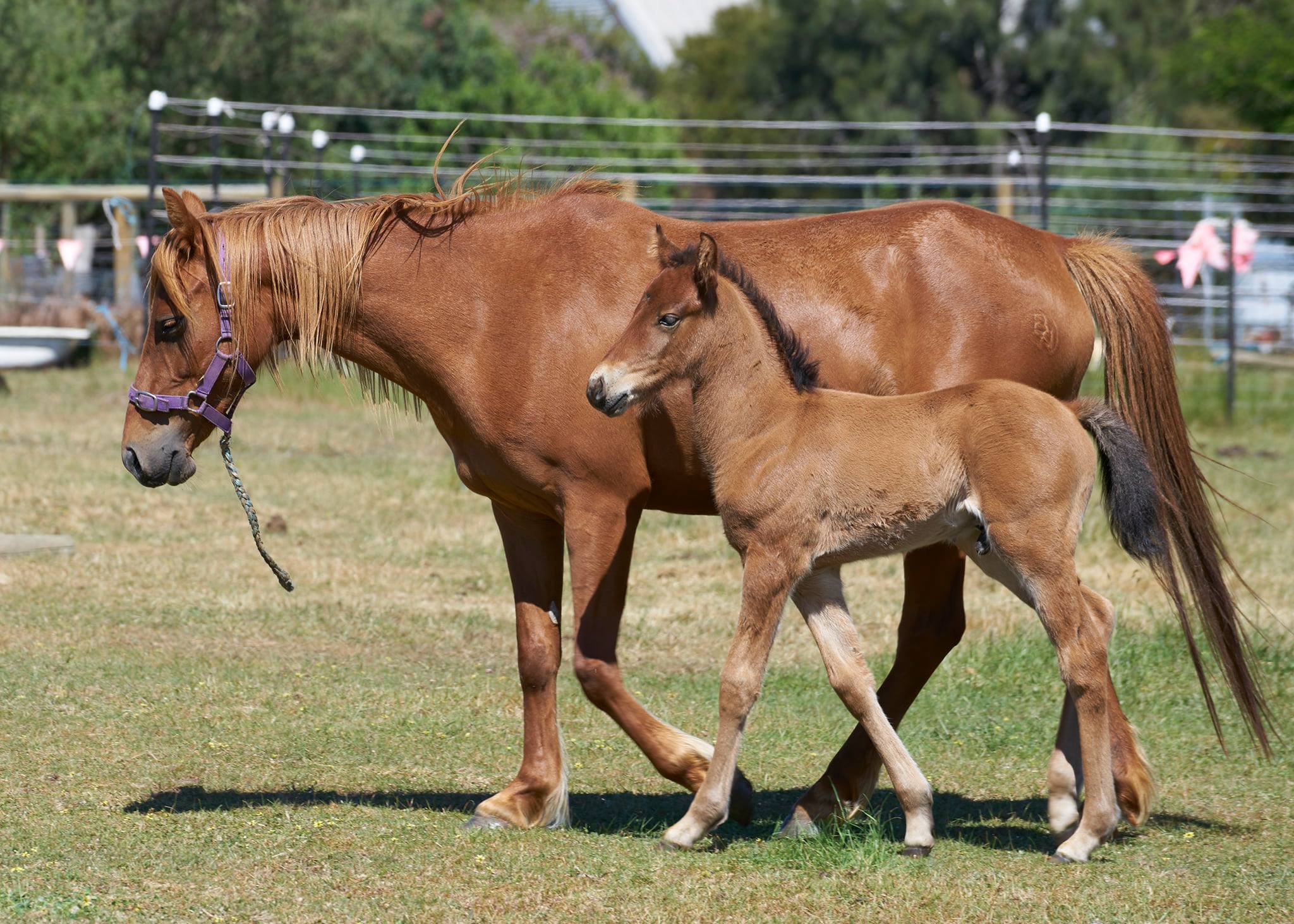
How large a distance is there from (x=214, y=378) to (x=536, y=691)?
157cm

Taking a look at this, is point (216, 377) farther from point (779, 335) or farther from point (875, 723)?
point (875, 723)

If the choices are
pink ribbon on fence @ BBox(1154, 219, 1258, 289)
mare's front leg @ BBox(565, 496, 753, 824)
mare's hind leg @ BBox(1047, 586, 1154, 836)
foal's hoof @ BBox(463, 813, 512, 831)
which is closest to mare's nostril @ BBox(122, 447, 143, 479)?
mare's front leg @ BBox(565, 496, 753, 824)

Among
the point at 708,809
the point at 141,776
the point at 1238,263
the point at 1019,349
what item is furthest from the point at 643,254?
the point at 1238,263

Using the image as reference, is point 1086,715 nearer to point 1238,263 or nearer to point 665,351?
point 665,351

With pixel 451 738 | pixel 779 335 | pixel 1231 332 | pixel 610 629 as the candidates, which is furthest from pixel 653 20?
pixel 610 629

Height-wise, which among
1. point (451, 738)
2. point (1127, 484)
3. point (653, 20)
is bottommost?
point (451, 738)

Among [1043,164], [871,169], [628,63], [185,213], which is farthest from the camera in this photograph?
[628,63]

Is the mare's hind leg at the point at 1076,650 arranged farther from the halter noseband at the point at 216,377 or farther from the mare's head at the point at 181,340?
the mare's head at the point at 181,340

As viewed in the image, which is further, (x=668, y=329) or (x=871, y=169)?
(x=871, y=169)

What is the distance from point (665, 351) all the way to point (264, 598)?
4648 mm

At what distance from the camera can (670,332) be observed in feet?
14.9

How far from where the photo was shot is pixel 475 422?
493 cm

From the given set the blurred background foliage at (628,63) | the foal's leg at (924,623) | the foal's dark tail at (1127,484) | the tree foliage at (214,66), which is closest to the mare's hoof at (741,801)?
the foal's leg at (924,623)

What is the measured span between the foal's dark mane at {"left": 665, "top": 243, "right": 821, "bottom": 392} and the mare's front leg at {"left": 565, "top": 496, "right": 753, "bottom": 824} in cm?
74
